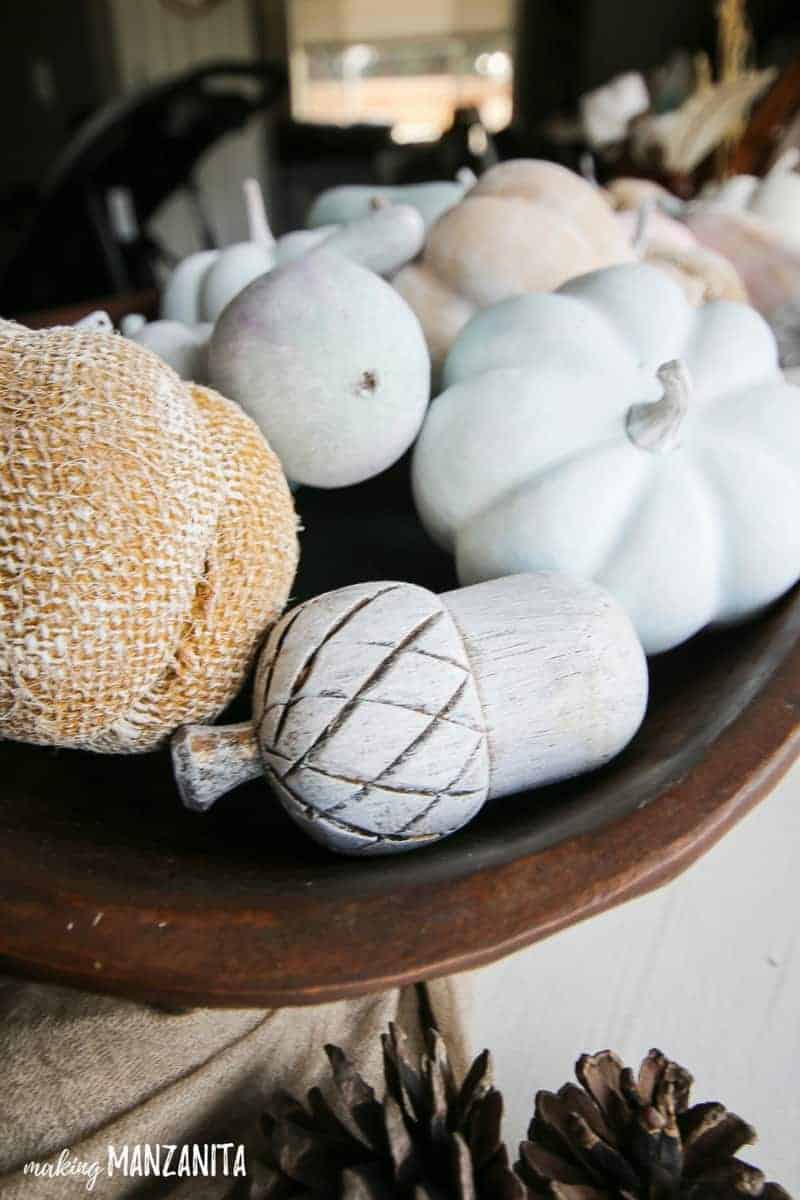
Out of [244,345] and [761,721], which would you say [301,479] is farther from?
[761,721]

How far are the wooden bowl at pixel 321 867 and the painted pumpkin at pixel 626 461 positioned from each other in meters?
0.05

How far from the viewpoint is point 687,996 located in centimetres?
43

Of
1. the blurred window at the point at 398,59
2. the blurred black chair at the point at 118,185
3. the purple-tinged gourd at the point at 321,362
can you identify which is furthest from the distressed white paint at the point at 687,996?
the blurred window at the point at 398,59

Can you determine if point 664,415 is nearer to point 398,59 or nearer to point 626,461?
point 626,461

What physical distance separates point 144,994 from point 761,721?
247mm

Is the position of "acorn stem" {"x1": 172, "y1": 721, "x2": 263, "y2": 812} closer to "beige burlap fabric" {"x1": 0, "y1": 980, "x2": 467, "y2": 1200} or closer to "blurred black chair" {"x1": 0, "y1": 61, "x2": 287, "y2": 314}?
"beige burlap fabric" {"x1": 0, "y1": 980, "x2": 467, "y2": 1200}

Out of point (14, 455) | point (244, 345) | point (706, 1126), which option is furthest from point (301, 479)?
point (706, 1126)

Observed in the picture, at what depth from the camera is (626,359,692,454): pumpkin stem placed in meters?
0.43

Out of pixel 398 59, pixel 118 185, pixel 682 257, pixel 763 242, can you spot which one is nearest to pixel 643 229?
pixel 682 257

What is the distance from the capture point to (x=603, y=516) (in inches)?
17.6

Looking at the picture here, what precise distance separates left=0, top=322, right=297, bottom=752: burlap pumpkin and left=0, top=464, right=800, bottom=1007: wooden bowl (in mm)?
38

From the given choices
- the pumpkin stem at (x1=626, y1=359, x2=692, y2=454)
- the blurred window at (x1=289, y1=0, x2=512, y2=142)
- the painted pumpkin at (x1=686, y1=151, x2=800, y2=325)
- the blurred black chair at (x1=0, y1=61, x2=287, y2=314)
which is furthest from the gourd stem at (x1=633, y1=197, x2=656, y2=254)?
the blurred window at (x1=289, y1=0, x2=512, y2=142)

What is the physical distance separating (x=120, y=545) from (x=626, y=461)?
9.7 inches

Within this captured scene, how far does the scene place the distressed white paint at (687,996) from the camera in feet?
1.30
